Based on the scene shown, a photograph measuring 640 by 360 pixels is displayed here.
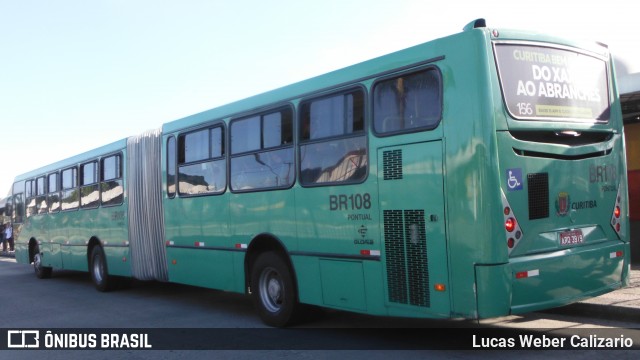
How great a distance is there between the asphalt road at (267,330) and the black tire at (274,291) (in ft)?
0.65

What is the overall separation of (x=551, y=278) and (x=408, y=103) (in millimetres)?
2249

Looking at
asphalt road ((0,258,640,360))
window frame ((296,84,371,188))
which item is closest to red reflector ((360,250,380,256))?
window frame ((296,84,371,188))

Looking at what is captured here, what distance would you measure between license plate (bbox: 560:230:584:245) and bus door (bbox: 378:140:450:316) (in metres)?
1.30

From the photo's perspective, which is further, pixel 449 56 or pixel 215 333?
pixel 215 333

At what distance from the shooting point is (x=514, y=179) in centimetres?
565

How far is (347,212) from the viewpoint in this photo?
685 cm

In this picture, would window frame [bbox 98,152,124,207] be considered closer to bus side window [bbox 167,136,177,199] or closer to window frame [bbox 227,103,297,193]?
bus side window [bbox 167,136,177,199]

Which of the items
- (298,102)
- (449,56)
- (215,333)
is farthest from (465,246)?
(215,333)

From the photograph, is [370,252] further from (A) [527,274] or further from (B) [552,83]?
(B) [552,83]

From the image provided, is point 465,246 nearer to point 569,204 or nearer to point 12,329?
point 569,204

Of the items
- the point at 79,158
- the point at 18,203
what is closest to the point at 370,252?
the point at 79,158

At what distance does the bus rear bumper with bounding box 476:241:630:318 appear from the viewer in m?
5.40

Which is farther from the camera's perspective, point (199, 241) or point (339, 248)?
point (199, 241)

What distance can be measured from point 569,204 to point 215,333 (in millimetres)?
4779
